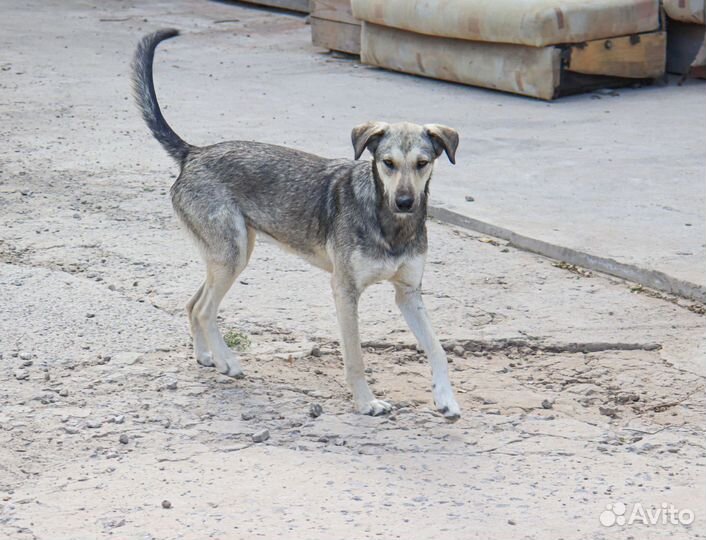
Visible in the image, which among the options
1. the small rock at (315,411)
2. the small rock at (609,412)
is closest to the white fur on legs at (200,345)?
the small rock at (315,411)

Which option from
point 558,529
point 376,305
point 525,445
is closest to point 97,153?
point 376,305

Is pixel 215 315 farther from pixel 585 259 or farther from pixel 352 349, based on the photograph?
pixel 585 259

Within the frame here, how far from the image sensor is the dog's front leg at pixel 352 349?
4.94 meters

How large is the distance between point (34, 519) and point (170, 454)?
64cm

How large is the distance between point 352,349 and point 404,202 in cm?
67

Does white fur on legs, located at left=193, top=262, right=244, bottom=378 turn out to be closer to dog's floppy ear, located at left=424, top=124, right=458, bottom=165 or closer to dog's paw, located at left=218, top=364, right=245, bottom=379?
dog's paw, located at left=218, top=364, right=245, bottom=379

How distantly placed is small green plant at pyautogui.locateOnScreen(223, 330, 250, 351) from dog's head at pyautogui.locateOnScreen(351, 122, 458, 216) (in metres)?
1.13

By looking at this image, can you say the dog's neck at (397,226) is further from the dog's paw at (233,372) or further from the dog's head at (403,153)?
the dog's paw at (233,372)

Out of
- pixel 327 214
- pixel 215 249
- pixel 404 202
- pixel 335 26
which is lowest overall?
pixel 335 26

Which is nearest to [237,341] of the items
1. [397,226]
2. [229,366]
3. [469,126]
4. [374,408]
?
[229,366]

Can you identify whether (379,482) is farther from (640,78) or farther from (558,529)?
(640,78)

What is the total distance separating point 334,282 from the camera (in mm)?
5055

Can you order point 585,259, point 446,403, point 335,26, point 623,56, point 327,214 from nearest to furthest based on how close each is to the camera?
point 446,403
point 327,214
point 585,259
point 623,56
point 335,26

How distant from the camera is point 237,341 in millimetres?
5625
